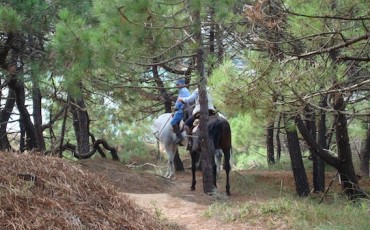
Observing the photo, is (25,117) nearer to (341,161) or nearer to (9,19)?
(9,19)

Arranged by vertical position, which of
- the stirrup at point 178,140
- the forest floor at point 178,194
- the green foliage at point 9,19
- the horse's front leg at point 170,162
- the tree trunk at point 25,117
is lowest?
the forest floor at point 178,194

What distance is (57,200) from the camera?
456 cm

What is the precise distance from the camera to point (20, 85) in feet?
33.1

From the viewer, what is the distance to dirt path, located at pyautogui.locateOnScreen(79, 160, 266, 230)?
23.9ft

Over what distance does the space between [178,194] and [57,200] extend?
5669mm

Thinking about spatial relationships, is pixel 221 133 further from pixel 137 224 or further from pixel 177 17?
pixel 137 224

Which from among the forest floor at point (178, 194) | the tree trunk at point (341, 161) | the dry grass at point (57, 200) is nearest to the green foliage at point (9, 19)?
the forest floor at point (178, 194)

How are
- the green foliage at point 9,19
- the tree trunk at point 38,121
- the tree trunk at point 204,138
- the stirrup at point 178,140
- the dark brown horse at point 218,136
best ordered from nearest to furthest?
the green foliage at point 9,19 → the tree trunk at point 204,138 → the dark brown horse at point 218,136 → the tree trunk at point 38,121 → the stirrup at point 178,140

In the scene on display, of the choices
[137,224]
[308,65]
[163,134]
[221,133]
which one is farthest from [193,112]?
[137,224]

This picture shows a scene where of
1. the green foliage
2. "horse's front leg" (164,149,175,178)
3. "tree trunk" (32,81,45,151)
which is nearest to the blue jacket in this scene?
"horse's front leg" (164,149,175,178)

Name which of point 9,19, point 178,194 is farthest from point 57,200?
point 178,194

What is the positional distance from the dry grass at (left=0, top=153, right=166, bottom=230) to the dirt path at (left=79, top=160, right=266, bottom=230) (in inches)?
73.7

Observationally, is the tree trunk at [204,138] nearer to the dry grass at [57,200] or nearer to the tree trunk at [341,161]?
the tree trunk at [341,161]

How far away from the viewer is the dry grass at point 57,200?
13.9ft
